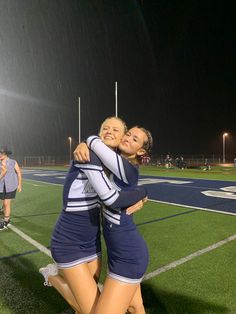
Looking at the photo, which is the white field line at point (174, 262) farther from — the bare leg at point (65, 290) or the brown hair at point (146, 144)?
the brown hair at point (146, 144)

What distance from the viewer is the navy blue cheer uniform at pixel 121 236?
92.2 inches

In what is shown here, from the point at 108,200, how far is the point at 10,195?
5942 mm

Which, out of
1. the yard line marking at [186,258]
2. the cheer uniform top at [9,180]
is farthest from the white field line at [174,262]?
the cheer uniform top at [9,180]

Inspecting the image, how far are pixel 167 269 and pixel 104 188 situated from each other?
285cm

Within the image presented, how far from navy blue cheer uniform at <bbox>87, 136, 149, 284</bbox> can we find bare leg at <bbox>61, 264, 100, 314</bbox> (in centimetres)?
22

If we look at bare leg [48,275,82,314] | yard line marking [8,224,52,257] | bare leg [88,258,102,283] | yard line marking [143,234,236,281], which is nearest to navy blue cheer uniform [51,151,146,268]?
bare leg [88,258,102,283]

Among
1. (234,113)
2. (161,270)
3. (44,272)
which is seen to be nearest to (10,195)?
(161,270)

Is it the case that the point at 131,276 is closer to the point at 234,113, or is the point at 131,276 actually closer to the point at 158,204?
the point at 158,204

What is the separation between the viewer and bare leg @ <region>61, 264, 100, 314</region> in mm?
→ 2477

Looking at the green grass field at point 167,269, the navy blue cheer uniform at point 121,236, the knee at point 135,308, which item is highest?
the navy blue cheer uniform at point 121,236

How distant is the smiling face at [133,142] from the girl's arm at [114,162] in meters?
0.28

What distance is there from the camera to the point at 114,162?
232 centimetres

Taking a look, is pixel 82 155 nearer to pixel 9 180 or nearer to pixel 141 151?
pixel 141 151

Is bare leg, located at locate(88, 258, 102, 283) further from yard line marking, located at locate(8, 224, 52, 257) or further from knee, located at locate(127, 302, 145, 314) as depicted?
yard line marking, located at locate(8, 224, 52, 257)
